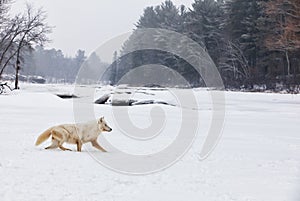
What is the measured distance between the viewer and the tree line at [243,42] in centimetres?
3419

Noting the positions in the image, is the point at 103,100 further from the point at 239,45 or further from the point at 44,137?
the point at 239,45

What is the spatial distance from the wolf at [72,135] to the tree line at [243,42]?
22269mm

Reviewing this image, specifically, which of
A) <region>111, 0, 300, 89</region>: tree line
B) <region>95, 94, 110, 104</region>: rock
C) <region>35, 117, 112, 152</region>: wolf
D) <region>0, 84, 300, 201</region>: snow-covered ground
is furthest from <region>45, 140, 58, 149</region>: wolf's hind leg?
<region>111, 0, 300, 89</region>: tree line

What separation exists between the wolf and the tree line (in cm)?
2227

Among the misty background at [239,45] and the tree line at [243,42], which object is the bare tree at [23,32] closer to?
the misty background at [239,45]

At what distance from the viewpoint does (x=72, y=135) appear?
312 inches

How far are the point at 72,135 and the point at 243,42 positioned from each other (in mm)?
43843

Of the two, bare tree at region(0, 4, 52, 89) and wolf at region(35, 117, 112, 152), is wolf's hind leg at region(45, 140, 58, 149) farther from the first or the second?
bare tree at region(0, 4, 52, 89)

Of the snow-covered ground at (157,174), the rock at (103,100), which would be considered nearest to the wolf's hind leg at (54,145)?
the snow-covered ground at (157,174)

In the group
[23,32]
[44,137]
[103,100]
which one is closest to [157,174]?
[44,137]

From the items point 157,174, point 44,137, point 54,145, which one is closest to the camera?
point 157,174

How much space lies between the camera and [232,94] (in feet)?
98.3

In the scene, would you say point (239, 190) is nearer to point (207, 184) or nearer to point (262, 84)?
point (207, 184)

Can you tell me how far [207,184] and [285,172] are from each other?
1686 millimetres
